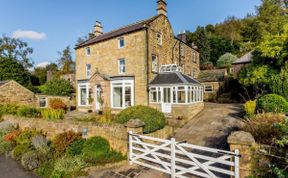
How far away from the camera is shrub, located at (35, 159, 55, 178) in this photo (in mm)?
7863

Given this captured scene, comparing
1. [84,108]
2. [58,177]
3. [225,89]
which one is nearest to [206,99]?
[225,89]

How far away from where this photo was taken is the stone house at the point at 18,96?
19.8 m

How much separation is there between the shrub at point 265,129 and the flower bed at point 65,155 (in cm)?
529

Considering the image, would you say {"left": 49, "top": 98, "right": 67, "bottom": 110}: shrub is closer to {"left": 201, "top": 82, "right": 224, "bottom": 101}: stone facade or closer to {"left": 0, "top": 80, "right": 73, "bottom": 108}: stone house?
{"left": 0, "top": 80, "right": 73, "bottom": 108}: stone house

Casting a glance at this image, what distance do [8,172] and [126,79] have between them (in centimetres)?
1182

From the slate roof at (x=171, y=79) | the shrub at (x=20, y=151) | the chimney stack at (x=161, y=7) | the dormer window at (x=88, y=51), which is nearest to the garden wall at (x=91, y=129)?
the shrub at (x=20, y=151)

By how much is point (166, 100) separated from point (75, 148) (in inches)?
383

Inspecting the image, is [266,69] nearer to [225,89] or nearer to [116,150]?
[116,150]

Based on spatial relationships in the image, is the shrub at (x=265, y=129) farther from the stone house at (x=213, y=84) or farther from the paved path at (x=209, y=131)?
the stone house at (x=213, y=84)

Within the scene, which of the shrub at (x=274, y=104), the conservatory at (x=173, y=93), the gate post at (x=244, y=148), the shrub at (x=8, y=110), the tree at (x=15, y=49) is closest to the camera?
the gate post at (x=244, y=148)

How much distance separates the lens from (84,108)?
2214 centimetres

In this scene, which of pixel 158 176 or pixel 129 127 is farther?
pixel 129 127

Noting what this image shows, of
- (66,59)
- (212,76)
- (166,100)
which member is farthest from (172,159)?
(66,59)

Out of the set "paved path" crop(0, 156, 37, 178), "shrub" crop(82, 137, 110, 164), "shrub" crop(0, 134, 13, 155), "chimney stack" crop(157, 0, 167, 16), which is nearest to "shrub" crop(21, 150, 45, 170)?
"paved path" crop(0, 156, 37, 178)
